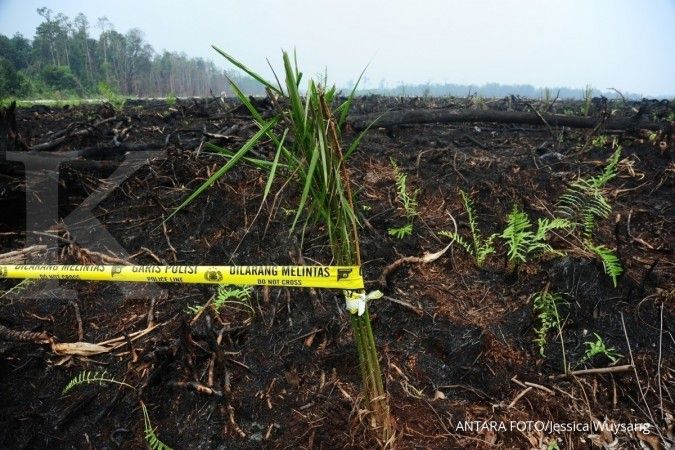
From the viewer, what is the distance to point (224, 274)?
6.49 feet

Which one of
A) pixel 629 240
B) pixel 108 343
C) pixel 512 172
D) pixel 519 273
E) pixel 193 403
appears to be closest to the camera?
pixel 193 403

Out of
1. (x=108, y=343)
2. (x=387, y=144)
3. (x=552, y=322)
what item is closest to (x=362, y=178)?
(x=387, y=144)

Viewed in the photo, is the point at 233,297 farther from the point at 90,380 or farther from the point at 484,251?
the point at 484,251

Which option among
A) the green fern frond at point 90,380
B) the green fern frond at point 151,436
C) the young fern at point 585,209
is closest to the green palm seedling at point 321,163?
the green fern frond at point 151,436

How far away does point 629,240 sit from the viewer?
9.94ft

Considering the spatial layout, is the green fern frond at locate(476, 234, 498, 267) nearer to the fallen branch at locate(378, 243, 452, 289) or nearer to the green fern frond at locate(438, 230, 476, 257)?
the green fern frond at locate(438, 230, 476, 257)

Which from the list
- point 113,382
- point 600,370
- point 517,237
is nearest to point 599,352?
point 600,370

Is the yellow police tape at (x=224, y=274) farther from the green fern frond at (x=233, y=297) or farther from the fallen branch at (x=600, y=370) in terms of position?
the fallen branch at (x=600, y=370)

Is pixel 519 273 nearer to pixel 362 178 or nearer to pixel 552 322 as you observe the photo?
pixel 552 322

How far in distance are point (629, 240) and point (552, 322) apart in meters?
1.44

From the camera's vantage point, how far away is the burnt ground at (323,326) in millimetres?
1842

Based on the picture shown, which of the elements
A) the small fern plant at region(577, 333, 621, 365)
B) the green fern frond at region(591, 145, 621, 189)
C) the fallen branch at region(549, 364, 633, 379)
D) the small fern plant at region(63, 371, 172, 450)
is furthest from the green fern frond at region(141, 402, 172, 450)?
the green fern frond at region(591, 145, 621, 189)

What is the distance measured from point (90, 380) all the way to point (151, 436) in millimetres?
569

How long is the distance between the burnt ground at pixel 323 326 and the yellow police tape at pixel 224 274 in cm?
30
